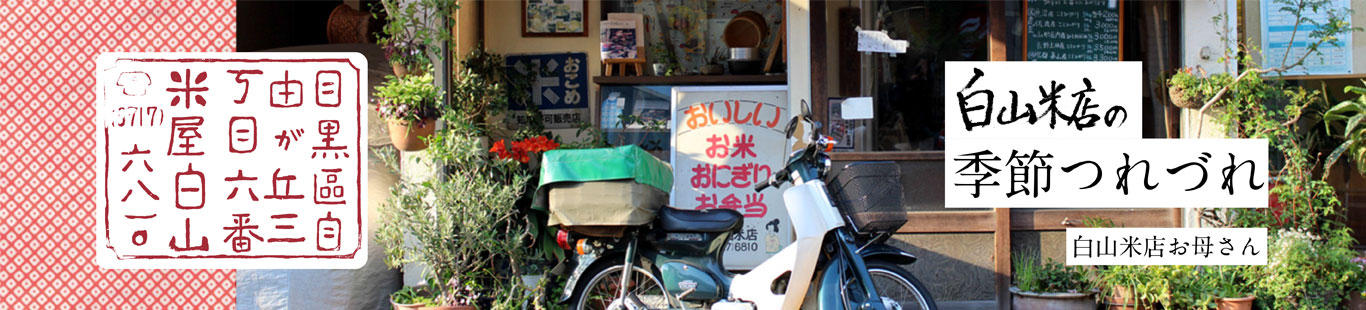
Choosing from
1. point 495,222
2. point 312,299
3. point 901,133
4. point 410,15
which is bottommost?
point 312,299

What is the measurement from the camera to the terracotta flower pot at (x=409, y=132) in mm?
6344

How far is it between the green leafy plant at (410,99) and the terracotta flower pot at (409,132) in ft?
0.10

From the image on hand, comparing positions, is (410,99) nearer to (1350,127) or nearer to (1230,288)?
(1230,288)

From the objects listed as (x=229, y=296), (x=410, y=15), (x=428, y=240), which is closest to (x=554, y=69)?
(x=410, y=15)

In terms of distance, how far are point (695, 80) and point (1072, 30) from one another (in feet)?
7.68

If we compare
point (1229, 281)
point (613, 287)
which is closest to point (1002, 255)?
point (1229, 281)

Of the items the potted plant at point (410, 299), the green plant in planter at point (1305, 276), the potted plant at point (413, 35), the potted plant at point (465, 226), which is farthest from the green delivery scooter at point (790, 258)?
the green plant in planter at point (1305, 276)

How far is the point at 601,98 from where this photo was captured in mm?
7496

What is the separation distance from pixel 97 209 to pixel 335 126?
1226 mm

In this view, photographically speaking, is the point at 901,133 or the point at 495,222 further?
the point at 901,133

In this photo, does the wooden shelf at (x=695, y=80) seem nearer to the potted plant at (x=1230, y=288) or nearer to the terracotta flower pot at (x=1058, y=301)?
the terracotta flower pot at (x=1058, y=301)

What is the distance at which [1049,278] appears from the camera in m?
6.77

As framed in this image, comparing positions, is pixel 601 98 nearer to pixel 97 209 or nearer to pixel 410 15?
pixel 410 15

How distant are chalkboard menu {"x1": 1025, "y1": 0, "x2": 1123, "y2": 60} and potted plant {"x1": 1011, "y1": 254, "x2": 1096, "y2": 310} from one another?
130cm
